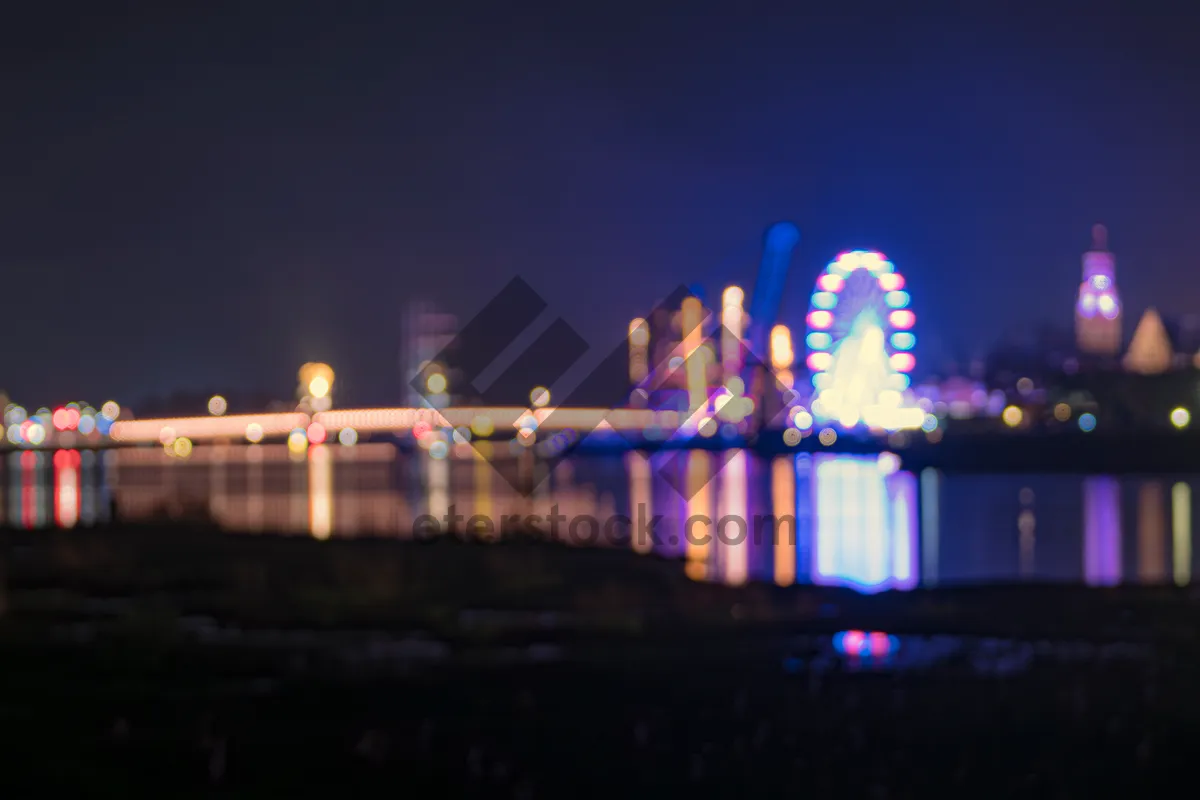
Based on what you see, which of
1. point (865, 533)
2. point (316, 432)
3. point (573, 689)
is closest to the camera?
point (573, 689)

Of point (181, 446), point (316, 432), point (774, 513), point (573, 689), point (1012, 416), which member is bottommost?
point (774, 513)

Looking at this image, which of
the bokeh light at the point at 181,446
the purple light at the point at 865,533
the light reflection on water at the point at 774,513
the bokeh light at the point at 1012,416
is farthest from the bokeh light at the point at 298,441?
the purple light at the point at 865,533

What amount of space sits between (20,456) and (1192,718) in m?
201

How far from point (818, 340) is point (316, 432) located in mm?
89132

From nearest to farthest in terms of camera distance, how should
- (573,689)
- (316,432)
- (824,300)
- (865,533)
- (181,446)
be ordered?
(573,689), (865,533), (824,300), (181,446), (316,432)

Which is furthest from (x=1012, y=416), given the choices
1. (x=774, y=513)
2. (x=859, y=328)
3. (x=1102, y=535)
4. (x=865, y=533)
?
(x=865, y=533)

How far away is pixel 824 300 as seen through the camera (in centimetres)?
8850

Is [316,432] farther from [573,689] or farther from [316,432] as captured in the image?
[573,689]

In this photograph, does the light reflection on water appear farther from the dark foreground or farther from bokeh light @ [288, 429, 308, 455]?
bokeh light @ [288, 429, 308, 455]

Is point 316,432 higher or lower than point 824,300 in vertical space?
lower

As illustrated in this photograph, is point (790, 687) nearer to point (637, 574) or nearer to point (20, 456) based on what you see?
point (637, 574)

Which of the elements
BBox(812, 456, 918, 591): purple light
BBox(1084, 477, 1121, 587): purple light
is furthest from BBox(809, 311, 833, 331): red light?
BBox(1084, 477, 1121, 587): purple light

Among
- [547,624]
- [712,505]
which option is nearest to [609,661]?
[547,624]

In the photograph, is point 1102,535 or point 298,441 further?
point 298,441
